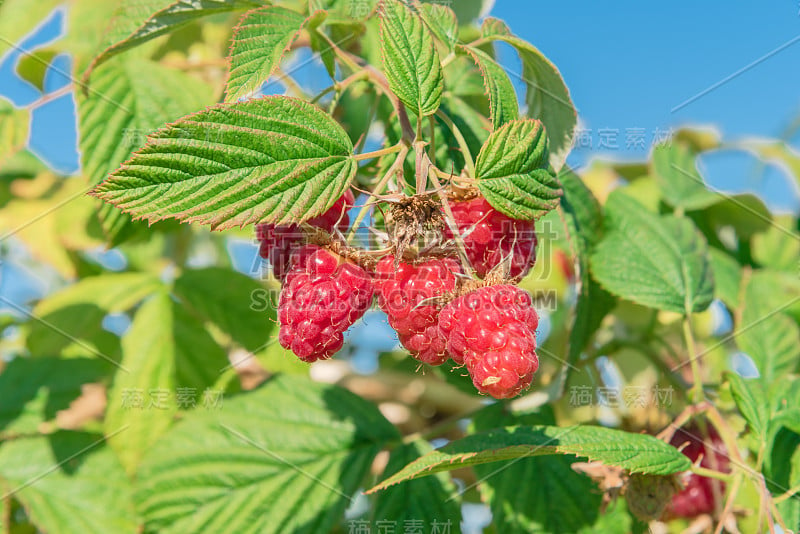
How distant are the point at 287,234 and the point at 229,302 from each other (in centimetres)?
82

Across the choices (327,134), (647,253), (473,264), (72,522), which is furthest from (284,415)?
(647,253)

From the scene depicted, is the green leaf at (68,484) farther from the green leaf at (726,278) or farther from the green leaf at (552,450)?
the green leaf at (726,278)

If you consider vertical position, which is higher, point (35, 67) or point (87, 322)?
point (35, 67)

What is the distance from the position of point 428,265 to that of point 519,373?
0.75 ft

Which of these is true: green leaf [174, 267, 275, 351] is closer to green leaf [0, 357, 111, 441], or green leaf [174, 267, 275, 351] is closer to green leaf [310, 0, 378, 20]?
green leaf [0, 357, 111, 441]

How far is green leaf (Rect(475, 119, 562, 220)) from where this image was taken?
43.8 inches

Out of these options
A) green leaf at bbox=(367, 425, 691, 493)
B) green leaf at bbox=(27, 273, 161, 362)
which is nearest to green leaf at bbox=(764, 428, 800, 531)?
green leaf at bbox=(367, 425, 691, 493)

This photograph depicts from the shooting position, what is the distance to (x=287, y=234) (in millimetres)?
1238

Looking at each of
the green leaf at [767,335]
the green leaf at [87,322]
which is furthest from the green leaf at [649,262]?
the green leaf at [87,322]

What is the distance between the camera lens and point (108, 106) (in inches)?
64.5

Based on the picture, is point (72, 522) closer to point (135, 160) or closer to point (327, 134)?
point (135, 160)

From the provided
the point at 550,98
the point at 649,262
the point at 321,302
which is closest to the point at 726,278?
the point at 649,262

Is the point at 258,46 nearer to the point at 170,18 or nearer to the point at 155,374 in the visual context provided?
the point at 170,18

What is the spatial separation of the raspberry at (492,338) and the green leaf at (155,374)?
1008 millimetres
